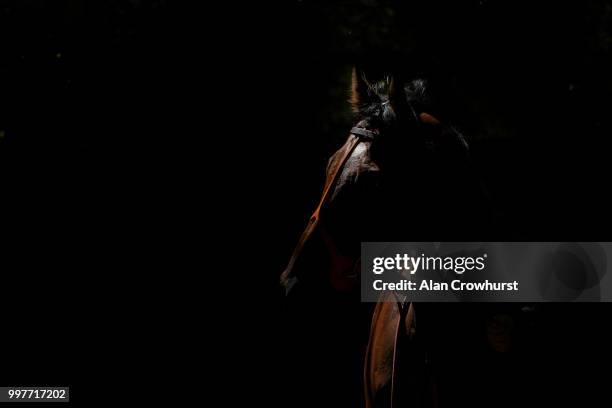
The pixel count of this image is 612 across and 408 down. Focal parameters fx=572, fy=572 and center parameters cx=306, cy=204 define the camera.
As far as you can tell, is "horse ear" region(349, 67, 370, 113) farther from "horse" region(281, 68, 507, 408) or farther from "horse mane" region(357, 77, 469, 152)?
"horse" region(281, 68, 507, 408)

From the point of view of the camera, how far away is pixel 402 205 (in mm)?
2137

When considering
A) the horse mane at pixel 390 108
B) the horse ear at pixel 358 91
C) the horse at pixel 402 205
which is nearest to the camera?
the horse at pixel 402 205

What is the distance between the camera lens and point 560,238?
3389mm

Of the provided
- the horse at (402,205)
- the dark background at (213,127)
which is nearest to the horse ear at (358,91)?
the horse at (402,205)

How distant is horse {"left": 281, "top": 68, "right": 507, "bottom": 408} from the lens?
2.14 m

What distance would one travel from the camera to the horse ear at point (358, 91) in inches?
96.3

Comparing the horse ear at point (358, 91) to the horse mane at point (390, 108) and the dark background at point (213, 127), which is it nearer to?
the horse mane at point (390, 108)

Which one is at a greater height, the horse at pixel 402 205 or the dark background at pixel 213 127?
the dark background at pixel 213 127

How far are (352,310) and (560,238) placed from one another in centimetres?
130

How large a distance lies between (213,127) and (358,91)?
1.40 metres

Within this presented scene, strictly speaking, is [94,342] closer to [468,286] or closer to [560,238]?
[468,286]

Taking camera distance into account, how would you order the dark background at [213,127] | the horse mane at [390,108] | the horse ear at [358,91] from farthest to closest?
the dark background at [213,127]
the horse ear at [358,91]
the horse mane at [390,108]

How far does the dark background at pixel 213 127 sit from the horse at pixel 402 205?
4.39ft

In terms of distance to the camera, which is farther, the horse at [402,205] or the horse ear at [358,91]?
the horse ear at [358,91]
